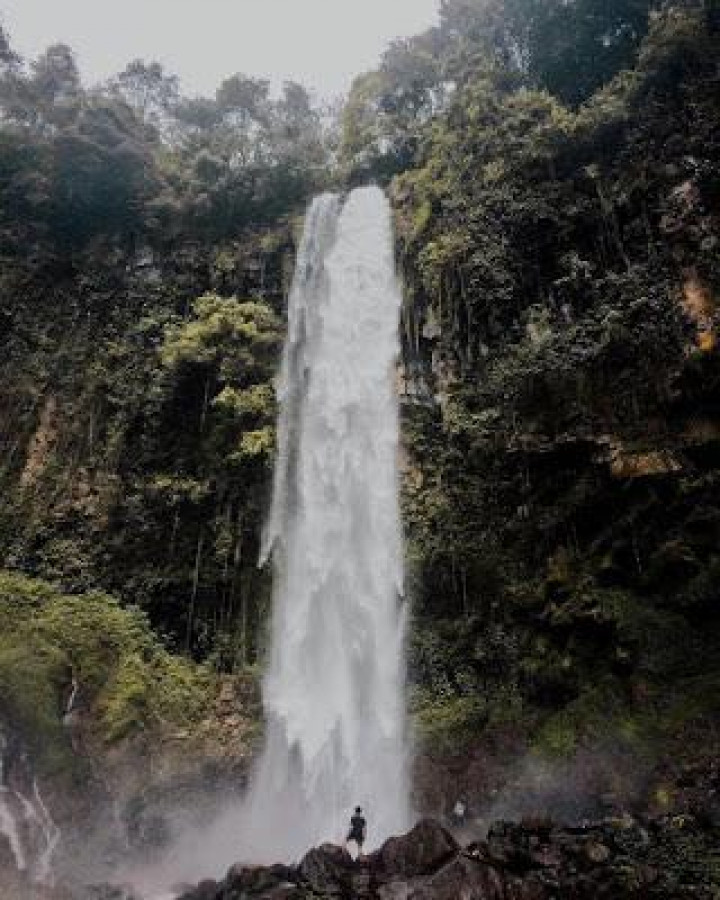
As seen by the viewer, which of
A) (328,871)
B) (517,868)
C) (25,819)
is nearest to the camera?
(517,868)

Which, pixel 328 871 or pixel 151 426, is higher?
pixel 151 426

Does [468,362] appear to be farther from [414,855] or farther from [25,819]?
[25,819]

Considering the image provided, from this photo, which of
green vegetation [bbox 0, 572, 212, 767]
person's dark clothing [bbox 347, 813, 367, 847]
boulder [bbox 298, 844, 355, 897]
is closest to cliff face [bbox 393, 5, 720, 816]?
person's dark clothing [bbox 347, 813, 367, 847]

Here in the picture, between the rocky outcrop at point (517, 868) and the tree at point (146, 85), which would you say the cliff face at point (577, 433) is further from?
the tree at point (146, 85)

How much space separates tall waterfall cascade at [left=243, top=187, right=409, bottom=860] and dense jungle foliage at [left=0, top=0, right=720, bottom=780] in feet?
1.77

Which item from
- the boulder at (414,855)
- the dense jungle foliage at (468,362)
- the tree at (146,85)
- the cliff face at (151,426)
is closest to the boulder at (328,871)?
the boulder at (414,855)

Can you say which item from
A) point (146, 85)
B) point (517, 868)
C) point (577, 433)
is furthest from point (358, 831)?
point (146, 85)

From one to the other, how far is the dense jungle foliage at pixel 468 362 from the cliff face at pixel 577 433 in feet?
0.16

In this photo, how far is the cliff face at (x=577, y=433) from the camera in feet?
43.0

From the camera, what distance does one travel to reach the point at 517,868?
9102 mm

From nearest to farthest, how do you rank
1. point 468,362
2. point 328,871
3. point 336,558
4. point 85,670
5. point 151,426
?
point 328,871, point 85,670, point 336,558, point 468,362, point 151,426

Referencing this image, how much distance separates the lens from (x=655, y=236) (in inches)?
607

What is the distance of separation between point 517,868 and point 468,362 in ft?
34.7

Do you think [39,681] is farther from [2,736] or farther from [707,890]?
[707,890]
